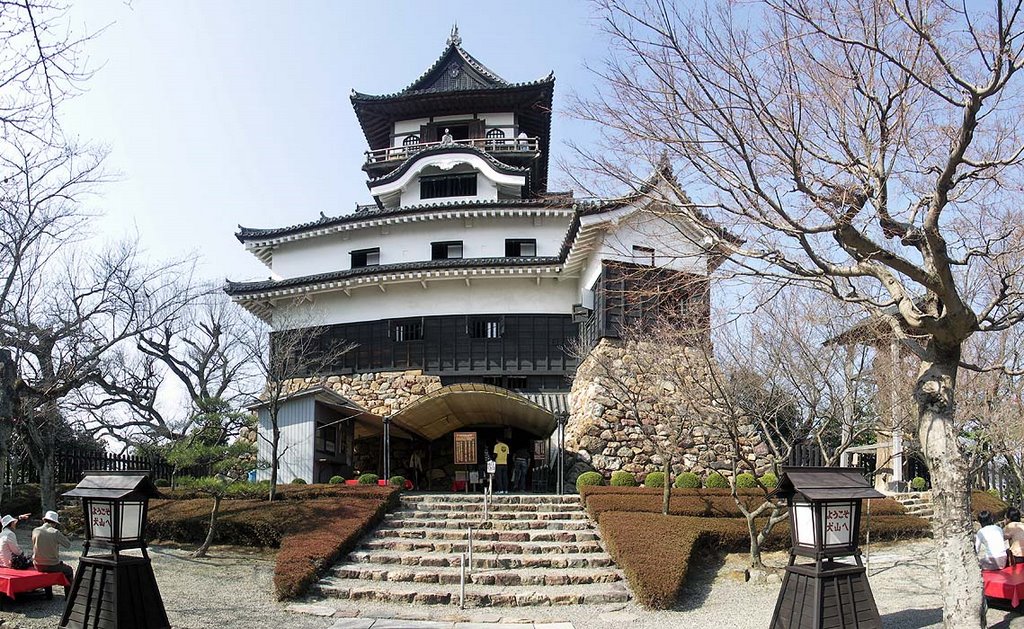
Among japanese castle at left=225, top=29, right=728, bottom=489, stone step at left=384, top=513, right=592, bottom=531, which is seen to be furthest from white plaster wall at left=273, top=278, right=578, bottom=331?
stone step at left=384, top=513, right=592, bottom=531

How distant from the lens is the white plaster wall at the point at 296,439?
21.8 m

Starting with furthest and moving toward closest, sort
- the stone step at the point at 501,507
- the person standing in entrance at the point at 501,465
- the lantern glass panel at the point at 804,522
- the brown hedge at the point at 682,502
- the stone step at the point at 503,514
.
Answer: the person standing in entrance at the point at 501,465 → the stone step at the point at 501,507 → the stone step at the point at 503,514 → the brown hedge at the point at 682,502 → the lantern glass panel at the point at 804,522

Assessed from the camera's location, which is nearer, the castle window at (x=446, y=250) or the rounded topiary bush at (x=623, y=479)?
the rounded topiary bush at (x=623, y=479)

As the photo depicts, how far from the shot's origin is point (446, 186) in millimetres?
32875

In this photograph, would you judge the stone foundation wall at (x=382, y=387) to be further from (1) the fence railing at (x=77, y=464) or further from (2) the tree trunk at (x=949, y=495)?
(2) the tree trunk at (x=949, y=495)

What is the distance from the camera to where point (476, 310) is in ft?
91.5

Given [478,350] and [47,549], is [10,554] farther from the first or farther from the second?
[478,350]

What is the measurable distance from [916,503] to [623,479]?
30.5 feet

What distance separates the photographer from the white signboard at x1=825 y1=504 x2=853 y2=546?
830 centimetres

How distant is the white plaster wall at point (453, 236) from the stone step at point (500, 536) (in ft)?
49.7

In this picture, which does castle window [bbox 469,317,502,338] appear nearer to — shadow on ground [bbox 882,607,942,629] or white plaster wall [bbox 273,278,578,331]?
white plaster wall [bbox 273,278,578,331]

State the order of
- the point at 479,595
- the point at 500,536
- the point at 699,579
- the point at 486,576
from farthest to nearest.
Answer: the point at 500,536 < the point at 699,579 < the point at 486,576 < the point at 479,595

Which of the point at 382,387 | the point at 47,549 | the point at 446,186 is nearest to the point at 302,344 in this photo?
the point at 382,387

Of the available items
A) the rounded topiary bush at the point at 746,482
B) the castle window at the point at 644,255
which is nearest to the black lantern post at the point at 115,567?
the castle window at the point at 644,255
